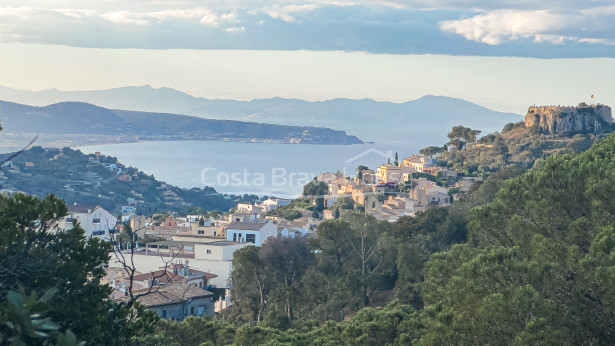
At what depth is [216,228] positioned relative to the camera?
40.7 m

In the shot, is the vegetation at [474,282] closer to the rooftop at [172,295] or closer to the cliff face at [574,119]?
the rooftop at [172,295]

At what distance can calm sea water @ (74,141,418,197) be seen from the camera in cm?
Result: 11944

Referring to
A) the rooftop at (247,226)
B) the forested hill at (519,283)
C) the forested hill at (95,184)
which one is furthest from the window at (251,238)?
the forested hill at (95,184)

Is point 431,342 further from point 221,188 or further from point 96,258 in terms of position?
point 221,188

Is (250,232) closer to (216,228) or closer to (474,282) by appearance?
(216,228)

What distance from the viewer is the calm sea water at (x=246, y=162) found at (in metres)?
119

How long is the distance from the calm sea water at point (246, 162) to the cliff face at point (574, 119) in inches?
1492

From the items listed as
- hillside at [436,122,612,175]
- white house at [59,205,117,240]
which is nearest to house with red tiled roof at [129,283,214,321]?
white house at [59,205,117,240]

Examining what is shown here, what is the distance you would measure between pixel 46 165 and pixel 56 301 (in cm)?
8833

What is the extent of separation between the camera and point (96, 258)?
983 centimetres

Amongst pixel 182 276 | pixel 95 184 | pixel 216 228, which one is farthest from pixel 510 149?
pixel 95 184

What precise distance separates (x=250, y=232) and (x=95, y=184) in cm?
5583

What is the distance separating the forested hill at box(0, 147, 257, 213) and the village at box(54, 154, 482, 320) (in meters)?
12.9

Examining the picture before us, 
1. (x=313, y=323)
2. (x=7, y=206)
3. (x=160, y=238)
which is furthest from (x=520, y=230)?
(x=160, y=238)
